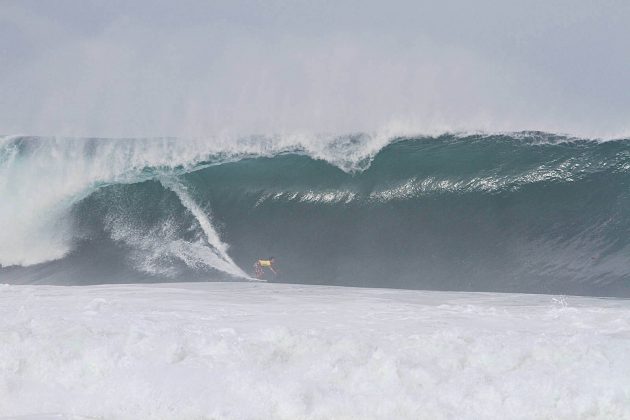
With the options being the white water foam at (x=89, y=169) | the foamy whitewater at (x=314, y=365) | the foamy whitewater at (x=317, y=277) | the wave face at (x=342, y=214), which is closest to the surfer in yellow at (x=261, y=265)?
the foamy whitewater at (x=317, y=277)

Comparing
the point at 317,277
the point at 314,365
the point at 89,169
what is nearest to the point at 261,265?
the point at 317,277

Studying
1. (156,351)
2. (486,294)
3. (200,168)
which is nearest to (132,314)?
(156,351)

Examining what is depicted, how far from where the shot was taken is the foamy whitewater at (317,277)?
6125mm

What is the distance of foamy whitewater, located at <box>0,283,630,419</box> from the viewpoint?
594cm

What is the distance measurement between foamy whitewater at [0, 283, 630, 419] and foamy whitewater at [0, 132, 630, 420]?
2cm

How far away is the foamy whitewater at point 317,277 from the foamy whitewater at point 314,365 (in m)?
0.02

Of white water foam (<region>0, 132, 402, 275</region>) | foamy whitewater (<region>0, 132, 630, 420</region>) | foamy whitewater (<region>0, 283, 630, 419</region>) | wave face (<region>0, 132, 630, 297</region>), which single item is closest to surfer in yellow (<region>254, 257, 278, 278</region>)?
foamy whitewater (<region>0, 132, 630, 420</region>)

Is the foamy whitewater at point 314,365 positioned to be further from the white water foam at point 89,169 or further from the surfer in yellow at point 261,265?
the white water foam at point 89,169

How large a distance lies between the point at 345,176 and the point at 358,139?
1058mm

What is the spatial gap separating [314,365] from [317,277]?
221 inches

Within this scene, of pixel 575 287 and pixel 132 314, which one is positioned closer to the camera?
pixel 132 314

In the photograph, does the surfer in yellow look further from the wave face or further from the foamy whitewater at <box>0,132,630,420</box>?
the wave face

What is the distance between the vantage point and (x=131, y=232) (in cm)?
1389

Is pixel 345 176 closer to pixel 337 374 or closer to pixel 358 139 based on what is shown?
pixel 358 139
